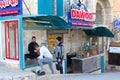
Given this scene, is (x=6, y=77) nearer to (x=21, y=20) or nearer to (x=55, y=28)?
(x=21, y=20)

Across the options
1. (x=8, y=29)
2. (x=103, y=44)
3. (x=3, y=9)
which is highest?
(x=3, y=9)

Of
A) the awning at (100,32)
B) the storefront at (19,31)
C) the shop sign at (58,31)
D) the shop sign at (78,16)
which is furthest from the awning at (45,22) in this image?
the awning at (100,32)

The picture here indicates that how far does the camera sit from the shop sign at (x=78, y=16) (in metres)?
14.5

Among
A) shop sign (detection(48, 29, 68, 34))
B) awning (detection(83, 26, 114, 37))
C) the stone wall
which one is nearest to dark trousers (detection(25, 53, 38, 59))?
the stone wall

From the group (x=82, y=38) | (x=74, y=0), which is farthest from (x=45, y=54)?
(x=82, y=38)

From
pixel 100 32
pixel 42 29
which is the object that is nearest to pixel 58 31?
pixel 42 29

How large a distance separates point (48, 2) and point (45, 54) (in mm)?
3901

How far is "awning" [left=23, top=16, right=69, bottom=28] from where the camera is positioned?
44.2 ft

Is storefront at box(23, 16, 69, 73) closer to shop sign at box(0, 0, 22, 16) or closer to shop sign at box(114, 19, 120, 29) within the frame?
shop sign at box(0, 0, 22, 16)

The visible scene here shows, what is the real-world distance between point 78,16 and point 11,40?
11.9ft

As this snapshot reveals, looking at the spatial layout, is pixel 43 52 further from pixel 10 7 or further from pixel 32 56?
pixel 10 7

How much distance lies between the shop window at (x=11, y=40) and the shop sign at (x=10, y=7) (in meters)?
0.48

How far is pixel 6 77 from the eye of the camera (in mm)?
10984

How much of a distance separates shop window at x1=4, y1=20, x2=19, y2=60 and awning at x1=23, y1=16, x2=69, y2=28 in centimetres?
58
